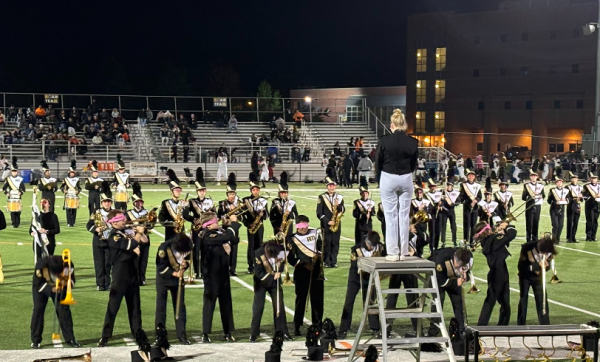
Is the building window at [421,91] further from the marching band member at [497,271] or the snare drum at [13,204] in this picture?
the marching band member at [497,271]

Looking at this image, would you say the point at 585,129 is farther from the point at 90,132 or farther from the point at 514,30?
the point at 90,132

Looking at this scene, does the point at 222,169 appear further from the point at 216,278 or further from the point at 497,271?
the point at 497,271

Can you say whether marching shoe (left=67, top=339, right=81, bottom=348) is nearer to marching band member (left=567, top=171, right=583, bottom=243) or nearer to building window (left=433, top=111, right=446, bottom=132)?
marching band member (left=567, top=171, right=583, bottom=243)

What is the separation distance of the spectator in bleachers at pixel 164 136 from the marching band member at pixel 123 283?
33545mm

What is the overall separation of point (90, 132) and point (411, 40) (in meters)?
31.7

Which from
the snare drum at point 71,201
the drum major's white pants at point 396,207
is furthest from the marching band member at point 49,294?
the snare drum at point 71,201

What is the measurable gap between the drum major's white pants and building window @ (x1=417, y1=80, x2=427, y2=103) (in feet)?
197

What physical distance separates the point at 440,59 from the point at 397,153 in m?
60.2

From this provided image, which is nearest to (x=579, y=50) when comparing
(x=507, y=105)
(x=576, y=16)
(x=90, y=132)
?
(x=576, y=16)

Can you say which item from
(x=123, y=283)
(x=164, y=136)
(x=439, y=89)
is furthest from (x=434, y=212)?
(x=439, y=89)

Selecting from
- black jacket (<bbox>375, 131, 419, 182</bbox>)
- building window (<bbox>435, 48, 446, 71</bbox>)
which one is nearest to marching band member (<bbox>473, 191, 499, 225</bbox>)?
black jacket (<bbox>375, 131, 419, 182</bbox>)

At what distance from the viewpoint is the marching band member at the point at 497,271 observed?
37.3 ft

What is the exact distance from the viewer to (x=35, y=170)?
128ft

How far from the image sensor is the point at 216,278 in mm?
11430
